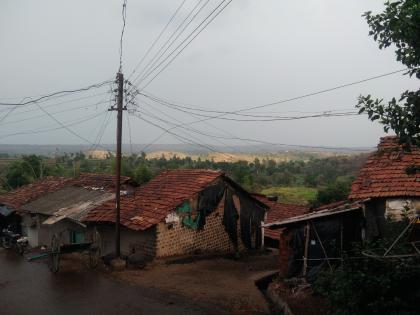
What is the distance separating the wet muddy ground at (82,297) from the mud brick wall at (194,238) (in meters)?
2.93

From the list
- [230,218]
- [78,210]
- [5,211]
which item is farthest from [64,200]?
[230,218]

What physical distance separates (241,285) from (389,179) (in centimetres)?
608

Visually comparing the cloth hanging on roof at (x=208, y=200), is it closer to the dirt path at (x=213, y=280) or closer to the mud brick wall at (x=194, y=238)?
the mud brick wall at (x=194, y=238)

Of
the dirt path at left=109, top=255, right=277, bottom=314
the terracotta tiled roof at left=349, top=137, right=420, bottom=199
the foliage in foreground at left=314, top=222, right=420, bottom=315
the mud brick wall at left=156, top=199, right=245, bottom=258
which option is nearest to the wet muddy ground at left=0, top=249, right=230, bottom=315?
the dirt path at left=109, top=255, right=277, bottom=314

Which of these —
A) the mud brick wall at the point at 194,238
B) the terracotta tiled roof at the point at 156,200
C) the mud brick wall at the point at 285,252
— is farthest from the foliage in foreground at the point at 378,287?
the mud brick wall at the point at 194,238

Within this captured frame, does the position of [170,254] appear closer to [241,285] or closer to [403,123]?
[241,285]

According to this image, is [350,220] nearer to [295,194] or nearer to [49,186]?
[49,186]

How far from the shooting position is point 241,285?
14.7 metres

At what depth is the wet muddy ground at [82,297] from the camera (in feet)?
40.2

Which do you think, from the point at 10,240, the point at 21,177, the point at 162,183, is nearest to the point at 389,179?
the point at 162,183

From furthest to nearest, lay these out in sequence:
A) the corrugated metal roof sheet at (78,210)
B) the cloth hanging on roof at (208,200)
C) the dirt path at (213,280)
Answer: the corrugated metal roof sheet at (78,210)
the cloth hanging on roof at (208,200)
the dirt path at (213,280)

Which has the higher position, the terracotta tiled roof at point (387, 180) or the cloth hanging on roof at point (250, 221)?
the terracotta tiled roof at point (387, 180)

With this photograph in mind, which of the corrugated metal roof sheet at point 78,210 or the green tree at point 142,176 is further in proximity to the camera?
the green tree at point 142,176

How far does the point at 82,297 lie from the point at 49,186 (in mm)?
16628
